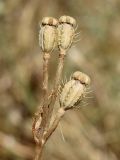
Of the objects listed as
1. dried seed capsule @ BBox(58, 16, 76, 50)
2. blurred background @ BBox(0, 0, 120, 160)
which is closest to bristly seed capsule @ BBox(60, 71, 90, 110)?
dried seed capsule @ BBox(58, 16, 76, 50)

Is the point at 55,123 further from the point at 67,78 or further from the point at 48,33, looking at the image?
the point at 67,78

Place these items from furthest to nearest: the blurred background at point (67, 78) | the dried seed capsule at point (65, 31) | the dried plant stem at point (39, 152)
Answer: the blurred background at point (67, 78) < the dried seed capsule at point (65, 31) < the dried plant stem at point (39, 152)

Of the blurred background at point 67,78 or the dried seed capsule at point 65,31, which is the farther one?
the blurred background at point 67,78

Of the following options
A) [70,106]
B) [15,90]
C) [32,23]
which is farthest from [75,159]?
[70,106]

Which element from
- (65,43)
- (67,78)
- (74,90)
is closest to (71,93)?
(74,90)

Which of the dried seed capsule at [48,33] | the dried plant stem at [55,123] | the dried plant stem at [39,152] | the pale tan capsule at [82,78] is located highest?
the dried seed capsule at [48,33]

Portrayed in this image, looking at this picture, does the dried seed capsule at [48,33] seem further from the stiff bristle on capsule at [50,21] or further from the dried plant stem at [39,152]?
the dried plant stem at [39,152]

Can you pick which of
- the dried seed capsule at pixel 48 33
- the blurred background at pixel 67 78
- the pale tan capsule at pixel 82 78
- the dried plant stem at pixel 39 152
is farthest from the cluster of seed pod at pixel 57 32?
the blurred background at pixel 67 78

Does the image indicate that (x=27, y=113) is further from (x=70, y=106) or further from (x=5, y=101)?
(x=70, y=106)
